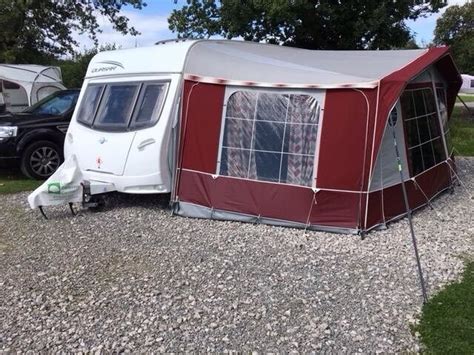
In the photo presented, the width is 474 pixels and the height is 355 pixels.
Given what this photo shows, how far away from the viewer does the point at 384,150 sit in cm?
707

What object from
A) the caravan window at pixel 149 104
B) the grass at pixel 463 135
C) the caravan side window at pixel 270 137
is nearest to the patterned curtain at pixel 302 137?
the caravan side window at pixel 270 137

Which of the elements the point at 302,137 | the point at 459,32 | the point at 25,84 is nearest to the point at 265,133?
the point at 302,137

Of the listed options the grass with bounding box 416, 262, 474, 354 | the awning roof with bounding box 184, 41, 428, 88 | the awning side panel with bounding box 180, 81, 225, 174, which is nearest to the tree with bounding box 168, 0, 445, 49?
the awning roof with bounding box 184, 41, 428, 88

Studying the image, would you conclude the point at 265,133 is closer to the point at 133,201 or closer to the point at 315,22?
the point at 133,201

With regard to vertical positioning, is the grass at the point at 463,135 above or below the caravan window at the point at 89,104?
below

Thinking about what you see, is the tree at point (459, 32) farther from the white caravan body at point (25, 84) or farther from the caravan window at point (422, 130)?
the caravan window at point (422, 130)

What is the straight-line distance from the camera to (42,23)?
2394 centimetres

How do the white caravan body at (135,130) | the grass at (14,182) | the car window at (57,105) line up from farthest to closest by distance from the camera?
the car window at (57,105), the grass at (14,182), the white caravan body at (135,130)

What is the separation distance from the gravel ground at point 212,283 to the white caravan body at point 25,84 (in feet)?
36.8

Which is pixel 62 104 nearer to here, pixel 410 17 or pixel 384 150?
pixel 384 150

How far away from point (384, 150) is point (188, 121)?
2.60 metres

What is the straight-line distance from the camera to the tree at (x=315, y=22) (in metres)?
14.7

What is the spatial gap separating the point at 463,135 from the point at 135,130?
11340 mm

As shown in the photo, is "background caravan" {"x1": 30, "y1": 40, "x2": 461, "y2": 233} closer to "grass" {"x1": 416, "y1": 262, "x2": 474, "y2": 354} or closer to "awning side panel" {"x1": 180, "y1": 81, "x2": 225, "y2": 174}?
"awning side panel" {"x1": 180, "y1": 81, "x2": 225, "y2": 174}
